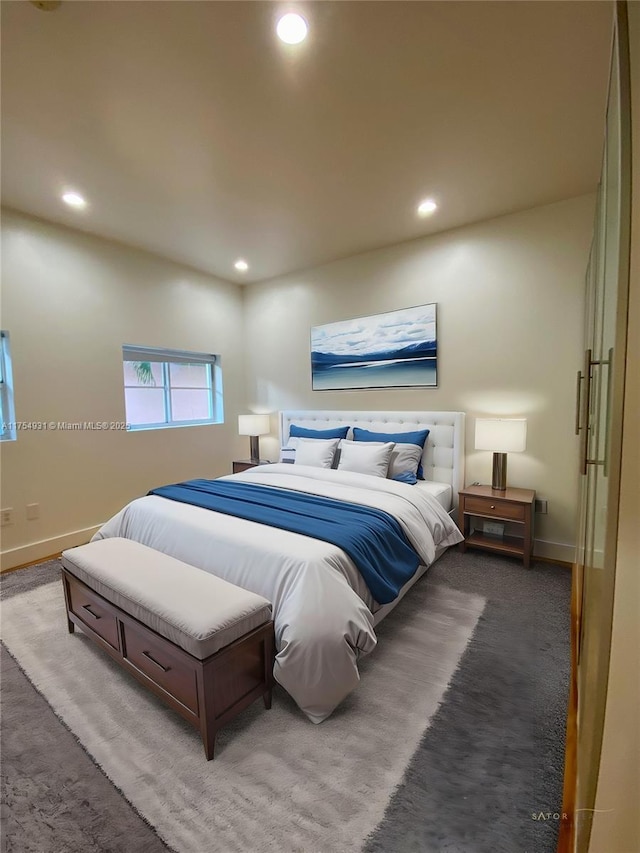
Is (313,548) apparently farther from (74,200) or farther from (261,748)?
(74,200)

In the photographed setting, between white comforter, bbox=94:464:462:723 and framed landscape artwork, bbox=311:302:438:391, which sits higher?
framed landscape artwork, bbox=311:302:438:391

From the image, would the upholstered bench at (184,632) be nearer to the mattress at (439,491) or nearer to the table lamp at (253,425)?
the mattress at (439,491)

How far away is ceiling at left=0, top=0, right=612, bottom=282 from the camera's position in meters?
1.51

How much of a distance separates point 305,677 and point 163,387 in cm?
357

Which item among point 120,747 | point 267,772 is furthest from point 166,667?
point 267,772

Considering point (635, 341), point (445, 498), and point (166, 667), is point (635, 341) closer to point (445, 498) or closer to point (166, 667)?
point (166, 667)

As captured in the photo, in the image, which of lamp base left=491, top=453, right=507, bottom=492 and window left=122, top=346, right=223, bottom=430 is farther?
window left=122, top=346, right=223, bottom=430

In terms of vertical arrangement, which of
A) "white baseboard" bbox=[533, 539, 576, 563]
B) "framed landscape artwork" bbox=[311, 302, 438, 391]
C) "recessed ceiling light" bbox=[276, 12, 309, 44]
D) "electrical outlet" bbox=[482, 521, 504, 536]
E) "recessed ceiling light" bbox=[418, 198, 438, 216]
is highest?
"recessed ceiling light" bbox=[418, 198, 438, 216]

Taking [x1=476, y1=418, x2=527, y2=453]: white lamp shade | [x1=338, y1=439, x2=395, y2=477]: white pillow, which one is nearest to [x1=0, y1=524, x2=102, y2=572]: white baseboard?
[x1=338, y1=439, x2=395, y2=477]: white pillow

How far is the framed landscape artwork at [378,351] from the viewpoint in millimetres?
3580

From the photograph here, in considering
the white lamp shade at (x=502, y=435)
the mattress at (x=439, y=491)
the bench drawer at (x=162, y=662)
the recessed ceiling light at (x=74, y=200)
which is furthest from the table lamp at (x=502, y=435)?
the recessed ceiling light at (x=74, y=200)

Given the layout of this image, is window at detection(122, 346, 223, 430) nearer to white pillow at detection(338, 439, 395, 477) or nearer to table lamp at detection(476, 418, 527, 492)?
white pillow at detection(338, 439, 395, 477)

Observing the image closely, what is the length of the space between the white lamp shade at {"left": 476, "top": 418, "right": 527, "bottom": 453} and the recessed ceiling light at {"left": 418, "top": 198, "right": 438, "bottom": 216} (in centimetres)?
174

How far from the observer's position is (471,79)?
5.79ft
